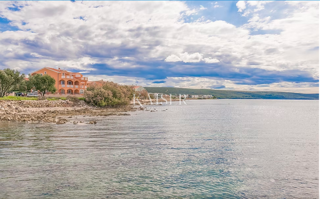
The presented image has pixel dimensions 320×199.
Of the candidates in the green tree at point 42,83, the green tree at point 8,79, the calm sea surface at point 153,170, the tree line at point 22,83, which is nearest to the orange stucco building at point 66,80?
the tree line at point 22,83

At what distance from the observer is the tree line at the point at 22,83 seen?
7339 centimetres

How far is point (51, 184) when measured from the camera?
11.6 meters

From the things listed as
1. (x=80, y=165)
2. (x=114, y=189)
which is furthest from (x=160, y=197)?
(x=80, y=165)

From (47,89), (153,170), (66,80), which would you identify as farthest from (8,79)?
(153,170)

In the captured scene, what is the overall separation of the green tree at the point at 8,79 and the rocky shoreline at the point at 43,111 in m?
12.6

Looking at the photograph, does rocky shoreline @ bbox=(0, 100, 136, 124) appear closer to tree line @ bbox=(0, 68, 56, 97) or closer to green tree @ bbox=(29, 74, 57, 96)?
tree line @ bbox=(0, 68, 56, 97)

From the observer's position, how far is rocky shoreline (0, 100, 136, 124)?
41688 millimetres

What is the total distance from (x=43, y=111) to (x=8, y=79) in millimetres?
25387

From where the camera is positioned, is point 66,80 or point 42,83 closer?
point 42,83

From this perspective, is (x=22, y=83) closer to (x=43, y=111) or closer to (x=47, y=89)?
(x=47, y=89)

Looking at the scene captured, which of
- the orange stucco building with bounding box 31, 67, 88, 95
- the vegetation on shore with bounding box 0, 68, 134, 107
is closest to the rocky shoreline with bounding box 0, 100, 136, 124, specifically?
the vegetation on shore with bounding box 0, 68, 134, 107

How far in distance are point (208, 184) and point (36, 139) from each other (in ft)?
60.4

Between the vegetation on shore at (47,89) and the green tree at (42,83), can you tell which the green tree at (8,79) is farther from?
the green tree at (42,83)

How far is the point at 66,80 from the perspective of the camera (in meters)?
108
